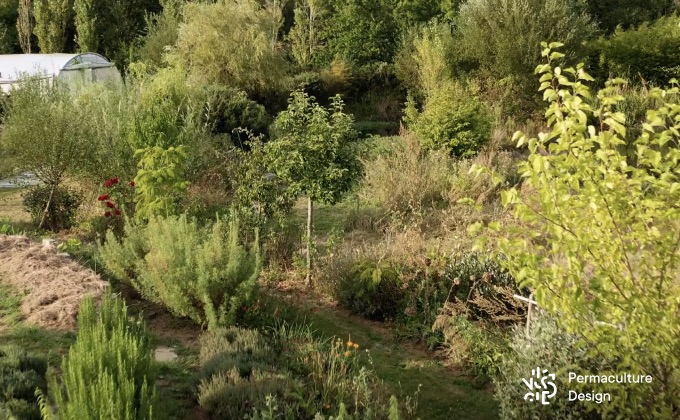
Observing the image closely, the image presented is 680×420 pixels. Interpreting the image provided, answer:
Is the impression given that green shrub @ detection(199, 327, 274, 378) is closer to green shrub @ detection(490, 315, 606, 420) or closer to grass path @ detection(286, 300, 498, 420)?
grass path @ detection(286, 300, 498, 420)

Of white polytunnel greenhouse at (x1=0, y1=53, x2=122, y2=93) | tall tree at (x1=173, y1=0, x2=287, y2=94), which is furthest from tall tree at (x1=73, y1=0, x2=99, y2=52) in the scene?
tall tree at (x1=173, y1=0, x2=287, y2=94)

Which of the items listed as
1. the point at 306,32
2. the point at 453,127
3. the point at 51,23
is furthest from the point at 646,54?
the point at 51,23

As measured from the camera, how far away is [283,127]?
7484 mm

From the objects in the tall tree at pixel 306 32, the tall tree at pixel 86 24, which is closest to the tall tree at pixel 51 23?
the tall tree at pixel 86 24

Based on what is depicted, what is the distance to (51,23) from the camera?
23297 mm

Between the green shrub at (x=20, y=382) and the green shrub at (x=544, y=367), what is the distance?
9.80 ft

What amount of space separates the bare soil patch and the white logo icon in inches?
145

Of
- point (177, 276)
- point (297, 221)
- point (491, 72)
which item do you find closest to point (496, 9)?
point (491, 72)

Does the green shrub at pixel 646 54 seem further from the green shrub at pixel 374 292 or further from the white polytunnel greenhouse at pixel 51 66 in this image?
the white polytunnel greenhouse at pixel 51 66

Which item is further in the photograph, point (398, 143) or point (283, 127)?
point (398, 143)

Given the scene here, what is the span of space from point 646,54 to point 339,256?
547 inches

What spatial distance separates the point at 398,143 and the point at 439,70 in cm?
546

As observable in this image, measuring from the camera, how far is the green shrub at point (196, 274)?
5.45 m

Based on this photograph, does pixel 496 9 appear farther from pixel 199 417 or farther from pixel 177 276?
pixel 199 417
